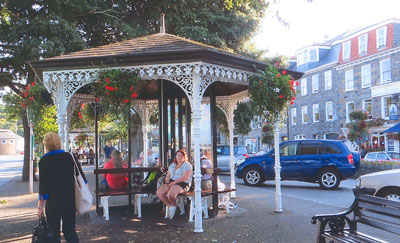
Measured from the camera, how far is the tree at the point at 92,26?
43.5 feet

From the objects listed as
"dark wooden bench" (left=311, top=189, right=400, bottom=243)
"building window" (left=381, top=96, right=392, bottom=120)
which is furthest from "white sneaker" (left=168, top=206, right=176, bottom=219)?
"building window" (left=381, top=96, right=392, bottom=120)

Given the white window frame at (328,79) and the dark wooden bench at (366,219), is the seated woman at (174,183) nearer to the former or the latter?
the dark wooden bench at (366,219)

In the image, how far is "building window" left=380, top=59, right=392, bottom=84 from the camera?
88.2ft

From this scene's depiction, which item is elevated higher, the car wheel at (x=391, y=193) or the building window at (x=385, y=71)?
the building window at (x=385, y=71)

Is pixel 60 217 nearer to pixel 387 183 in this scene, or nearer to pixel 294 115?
pixel 387 183

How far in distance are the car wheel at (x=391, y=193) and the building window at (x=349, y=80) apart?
2553 centimetres

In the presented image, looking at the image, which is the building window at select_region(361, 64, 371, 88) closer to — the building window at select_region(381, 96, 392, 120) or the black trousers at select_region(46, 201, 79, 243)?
the building window at select_region(381, 96, 392, 120)

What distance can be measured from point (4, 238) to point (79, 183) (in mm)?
2324

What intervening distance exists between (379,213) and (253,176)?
9.26 metres

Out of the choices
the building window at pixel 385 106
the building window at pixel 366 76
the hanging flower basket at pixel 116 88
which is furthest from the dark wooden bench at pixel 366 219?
the building window at pixel 366 76

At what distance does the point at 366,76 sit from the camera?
95.4ft

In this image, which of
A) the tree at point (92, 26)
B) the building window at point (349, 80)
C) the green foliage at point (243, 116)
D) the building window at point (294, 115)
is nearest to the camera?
the tree at point (92, 26)

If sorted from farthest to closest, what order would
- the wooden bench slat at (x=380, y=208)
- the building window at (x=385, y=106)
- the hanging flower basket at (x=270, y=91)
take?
the building window at (x=385, y=106), the hanging flower basket at (x=270, y=91), the wooden bench slat at (x=380, y=208)

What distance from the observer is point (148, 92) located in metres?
10.0
